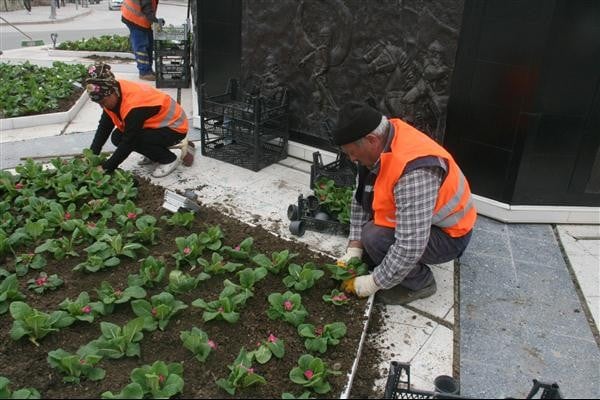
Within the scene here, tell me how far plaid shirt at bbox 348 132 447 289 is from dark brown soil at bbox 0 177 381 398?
0.39 meters

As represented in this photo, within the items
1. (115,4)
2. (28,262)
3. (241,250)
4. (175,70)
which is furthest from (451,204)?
(115,4)

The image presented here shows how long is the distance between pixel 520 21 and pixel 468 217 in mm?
1785

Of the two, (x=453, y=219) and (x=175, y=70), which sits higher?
(x=453, y=219)

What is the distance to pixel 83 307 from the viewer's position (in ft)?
9.59

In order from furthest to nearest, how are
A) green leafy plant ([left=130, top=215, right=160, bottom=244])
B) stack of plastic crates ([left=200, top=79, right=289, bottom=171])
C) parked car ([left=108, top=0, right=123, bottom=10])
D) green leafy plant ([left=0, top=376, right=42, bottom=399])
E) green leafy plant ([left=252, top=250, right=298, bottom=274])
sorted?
1. parked car ([left=108, top=0, right=123, bottom=10])
2. stack of plastic crates ([left=200, top=79, right=289, bottom=171])
3. green leafy plant ([left=130, top=215, right=160, bottom=244])
4. green leafy plant ([left=252, top=250, right=298, bottom=274])
5. green leafy plant ([left=0, top=376, right=42, bottom=399])

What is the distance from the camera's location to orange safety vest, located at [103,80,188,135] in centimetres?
467

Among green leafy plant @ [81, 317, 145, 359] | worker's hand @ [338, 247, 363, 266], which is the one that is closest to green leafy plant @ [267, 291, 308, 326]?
worker's hand @ [338, 247, 363, 266]

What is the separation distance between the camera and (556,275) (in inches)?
151

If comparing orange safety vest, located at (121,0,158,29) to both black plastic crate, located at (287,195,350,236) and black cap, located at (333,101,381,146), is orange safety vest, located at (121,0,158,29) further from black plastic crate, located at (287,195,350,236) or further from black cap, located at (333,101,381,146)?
black cap, located at (333,101,381,146)

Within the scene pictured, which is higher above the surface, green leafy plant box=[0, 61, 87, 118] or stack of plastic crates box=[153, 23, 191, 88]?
stack of plastic crates box=[153, 23, 191, 88]

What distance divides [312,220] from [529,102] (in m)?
2.01

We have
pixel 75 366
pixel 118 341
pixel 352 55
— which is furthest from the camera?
pixel 352 55

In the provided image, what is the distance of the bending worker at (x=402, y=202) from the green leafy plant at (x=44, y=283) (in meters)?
1.84

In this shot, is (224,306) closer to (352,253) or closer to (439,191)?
(352,253)
